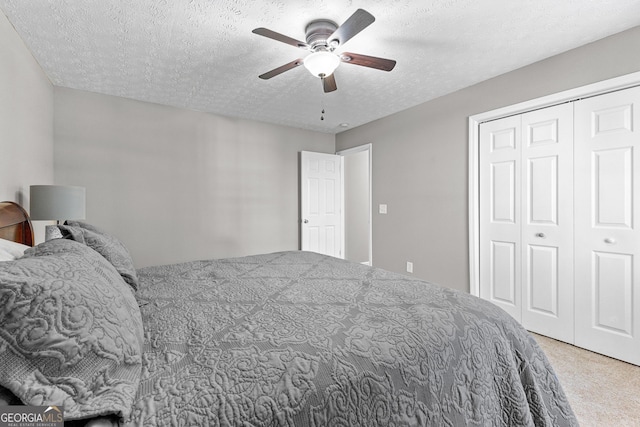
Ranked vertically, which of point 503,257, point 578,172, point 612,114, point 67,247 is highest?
point 612,114

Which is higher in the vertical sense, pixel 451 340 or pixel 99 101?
pixel 99 101

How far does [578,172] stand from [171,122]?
14.1 ft

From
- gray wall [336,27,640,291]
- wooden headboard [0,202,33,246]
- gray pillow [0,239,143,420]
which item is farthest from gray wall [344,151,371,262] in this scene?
gray pillow [0,239,143,420]

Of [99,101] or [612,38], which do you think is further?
[99,101]

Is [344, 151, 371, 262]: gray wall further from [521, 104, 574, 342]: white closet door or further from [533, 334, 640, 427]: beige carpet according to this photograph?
[533, 334, 640, 427]: beige carpet

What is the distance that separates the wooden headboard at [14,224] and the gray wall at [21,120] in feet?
0.78

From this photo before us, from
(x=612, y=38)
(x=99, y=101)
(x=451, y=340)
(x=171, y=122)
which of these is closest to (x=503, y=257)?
(x=612, y=38)

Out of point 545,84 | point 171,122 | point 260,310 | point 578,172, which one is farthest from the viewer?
point 171,122

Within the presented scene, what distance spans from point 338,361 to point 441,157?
3.13 meters

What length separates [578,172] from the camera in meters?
2.43

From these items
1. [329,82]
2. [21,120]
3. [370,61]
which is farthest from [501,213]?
[21,120]

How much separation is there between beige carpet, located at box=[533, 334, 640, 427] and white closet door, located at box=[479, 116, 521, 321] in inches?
23.3

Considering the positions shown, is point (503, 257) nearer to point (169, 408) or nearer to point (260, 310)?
point (260, 310)

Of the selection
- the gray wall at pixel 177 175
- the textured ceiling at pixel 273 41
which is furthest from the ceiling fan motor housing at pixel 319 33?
the gray wall at pixel 177 175
